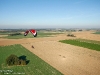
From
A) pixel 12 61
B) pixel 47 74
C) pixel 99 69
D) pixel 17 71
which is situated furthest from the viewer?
pixel 12 61

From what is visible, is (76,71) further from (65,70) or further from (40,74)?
(40,74)

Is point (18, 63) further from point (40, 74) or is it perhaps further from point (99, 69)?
point (99, 69)

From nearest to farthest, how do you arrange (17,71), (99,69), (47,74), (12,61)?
(47,74) < (17,71) < (99,69) < (12,61)

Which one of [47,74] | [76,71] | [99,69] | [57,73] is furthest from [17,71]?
[99,69]

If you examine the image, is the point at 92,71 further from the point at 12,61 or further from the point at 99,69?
the point at 12,61

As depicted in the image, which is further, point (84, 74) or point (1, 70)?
point (1, 70)

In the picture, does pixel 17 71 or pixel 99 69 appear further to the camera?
pixel 99 69

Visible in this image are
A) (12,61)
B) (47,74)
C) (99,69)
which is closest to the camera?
(47,74)

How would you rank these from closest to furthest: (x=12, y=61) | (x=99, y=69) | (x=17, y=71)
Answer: (x=17, y=71) < (x=99, y=69) < (x=12, y=61)

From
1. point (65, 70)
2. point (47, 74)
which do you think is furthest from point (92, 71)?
point (47, 74)
